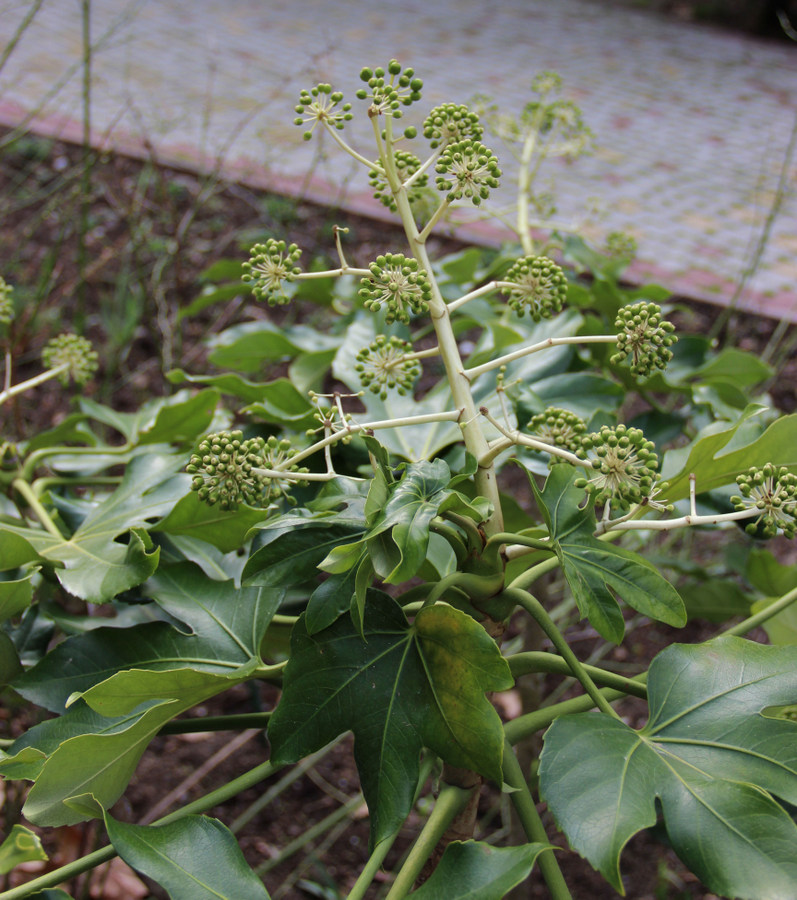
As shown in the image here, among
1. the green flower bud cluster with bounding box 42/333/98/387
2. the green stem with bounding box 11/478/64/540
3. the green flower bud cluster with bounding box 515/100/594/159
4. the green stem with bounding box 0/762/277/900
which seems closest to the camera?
the green stem with bounding box 0/762/277/900

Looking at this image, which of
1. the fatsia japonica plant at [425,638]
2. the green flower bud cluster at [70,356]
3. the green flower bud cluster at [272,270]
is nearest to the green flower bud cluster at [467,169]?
the fatsia japonica plant at [425,638]

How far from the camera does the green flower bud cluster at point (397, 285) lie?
0.79m

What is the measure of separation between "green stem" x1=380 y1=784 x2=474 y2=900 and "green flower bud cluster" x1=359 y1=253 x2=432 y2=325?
1.46 ft

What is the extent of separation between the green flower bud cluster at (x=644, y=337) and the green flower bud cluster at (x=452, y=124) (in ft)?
0.78

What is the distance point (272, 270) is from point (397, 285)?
124 mm

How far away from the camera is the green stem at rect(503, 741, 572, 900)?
0.75 metres

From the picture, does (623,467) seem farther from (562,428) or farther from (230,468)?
(230,468)

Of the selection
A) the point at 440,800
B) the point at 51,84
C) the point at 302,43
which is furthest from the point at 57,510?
the point at 302,43

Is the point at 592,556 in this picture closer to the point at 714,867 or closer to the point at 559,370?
the point at 714,867

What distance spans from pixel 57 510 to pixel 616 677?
0.70m

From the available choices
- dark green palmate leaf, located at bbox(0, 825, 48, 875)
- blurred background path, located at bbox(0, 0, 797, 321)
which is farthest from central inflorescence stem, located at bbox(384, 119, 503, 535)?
blurred background path, located at bbox(0, 0, 797, 321)

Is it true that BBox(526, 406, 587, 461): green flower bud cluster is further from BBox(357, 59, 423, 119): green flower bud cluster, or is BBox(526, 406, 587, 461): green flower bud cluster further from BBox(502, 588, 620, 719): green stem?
BBox(357, 59, 423, 119): green flower bud cluster

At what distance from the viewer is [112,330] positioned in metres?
2.64

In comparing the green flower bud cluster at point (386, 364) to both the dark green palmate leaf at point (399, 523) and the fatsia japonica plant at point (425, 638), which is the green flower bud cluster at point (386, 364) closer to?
the fatsia japonica plant at point (425, 638)
